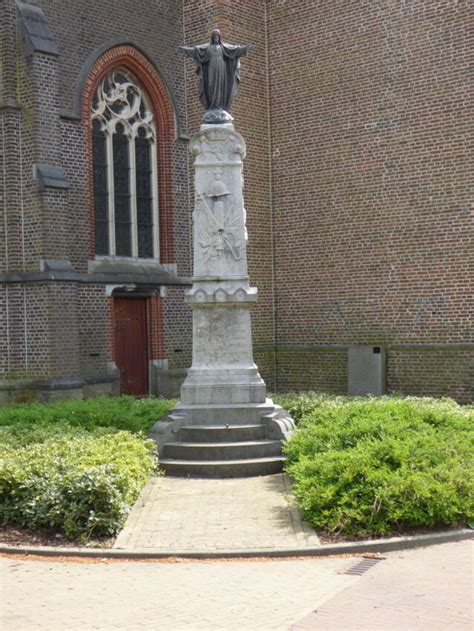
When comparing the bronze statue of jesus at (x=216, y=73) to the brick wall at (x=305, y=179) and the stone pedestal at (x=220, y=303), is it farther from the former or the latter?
the brick wall at (x=305, y=179)

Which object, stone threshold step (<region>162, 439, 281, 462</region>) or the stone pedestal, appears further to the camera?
the stone pedestal

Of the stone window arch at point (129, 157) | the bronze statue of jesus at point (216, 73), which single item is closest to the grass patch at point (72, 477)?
the bronze statue of jesus at point (216, 73)

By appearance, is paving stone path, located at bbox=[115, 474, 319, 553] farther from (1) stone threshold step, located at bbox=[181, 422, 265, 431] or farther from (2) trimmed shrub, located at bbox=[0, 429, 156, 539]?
(1) stone threshold step, located at bbox=[181, 422, 265, 431]

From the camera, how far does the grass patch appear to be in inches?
337

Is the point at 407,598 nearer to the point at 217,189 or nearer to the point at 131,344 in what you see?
the point at 217,189

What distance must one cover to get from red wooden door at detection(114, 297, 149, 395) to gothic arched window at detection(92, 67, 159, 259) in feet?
3.90

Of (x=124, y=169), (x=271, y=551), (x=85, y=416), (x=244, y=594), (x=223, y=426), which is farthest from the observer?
(x=124, y=169)

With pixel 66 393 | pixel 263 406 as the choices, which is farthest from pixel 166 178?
pixel 263 406

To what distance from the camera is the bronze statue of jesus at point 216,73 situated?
1262 centimetres

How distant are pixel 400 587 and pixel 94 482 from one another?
3.18 meters

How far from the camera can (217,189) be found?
12117 millimetres

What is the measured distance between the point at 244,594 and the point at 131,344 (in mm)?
14016

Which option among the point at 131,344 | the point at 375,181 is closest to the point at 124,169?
the point at 131,344

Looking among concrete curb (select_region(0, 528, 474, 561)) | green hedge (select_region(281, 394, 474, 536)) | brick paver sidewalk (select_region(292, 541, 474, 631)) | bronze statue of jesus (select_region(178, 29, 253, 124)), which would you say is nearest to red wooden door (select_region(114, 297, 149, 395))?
bronze statue of jesus (select_region(178, 29, 253, 124))
